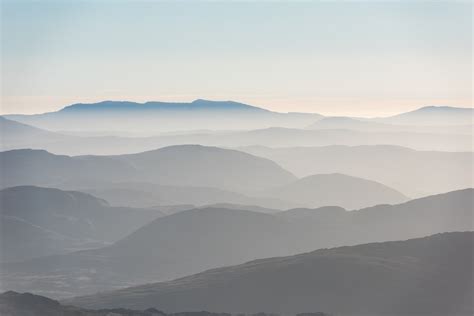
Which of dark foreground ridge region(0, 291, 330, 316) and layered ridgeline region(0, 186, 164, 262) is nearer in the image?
dark foreground ridge region(0, 291, 330, 316)

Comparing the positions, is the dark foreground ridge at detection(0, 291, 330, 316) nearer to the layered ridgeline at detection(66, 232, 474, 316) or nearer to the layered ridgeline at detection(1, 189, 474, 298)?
the layered ridgeline at detection(66, 232, 474, 316)

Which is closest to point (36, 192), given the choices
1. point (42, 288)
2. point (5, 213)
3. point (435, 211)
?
point (5, 213)

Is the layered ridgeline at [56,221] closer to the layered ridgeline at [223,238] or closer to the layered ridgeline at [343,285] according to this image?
the layered ridgeline at [223,238]

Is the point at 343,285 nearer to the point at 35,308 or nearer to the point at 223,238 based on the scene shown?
the point at 35,308

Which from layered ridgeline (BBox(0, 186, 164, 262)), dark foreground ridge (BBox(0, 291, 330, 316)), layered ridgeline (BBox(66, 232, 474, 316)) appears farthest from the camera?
layered ridgeline (BBox(0, 186, 164, 262))

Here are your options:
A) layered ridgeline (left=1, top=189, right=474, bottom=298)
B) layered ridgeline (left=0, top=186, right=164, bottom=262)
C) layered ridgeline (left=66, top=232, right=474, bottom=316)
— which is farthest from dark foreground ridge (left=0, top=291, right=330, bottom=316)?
layered ridgeline (left=0, top=186, right=164, bottom=262)

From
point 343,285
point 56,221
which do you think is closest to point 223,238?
point 56,221
